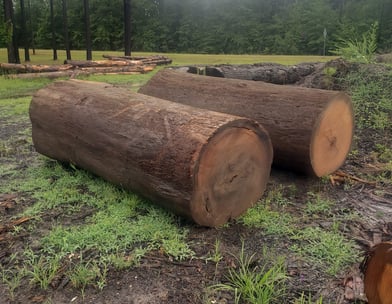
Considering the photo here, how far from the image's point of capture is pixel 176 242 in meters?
3.17

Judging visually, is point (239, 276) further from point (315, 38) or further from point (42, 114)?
point (315, 38)

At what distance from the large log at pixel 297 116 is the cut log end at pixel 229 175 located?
0.71 meters

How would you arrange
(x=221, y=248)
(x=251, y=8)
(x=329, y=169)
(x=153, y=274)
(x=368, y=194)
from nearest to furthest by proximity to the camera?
1. (x=153, y=274)
2. (x=221, y=248)
3. (x=368, y=194)
4. (x=329, y=169)
5. (x=251, y=8)

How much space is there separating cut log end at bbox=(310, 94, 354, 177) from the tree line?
3686cm

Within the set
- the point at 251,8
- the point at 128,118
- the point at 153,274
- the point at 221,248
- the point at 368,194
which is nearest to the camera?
the point at 153,274

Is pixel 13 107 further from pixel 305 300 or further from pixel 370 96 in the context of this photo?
pixel 305 300

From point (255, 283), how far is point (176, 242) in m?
0.76

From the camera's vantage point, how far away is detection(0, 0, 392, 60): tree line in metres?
41.6

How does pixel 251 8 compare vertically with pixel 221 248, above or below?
above

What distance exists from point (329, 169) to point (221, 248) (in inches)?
81.7

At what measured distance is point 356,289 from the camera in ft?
8.67

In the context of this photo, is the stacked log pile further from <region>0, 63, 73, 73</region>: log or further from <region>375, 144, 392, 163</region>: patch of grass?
<region>375, 144, 392, 163</region>: patch of grass

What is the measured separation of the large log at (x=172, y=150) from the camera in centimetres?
325

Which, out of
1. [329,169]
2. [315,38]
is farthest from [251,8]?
[329,169]
